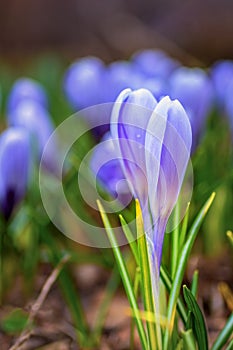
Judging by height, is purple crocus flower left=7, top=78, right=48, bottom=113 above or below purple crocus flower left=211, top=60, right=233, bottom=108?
above

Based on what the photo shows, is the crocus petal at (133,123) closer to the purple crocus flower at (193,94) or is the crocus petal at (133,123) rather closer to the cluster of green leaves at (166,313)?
the cluster of green leaves at (166,313)

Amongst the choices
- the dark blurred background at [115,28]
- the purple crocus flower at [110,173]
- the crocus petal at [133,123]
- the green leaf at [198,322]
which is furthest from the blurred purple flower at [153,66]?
the dark blurred background at [115,28]

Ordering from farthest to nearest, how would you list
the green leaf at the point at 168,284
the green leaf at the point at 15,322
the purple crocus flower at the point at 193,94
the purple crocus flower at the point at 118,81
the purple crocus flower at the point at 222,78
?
the purple crocus flower at the point at 222,78 < the purple crocus flower at the point at 118,81 < the purple crocus flower at the point at 193,94 < the green leaf at the point at 15,322 < the green leaf at the point at 168,284

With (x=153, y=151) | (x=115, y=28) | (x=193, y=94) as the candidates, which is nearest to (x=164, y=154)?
(x=153, y=151)

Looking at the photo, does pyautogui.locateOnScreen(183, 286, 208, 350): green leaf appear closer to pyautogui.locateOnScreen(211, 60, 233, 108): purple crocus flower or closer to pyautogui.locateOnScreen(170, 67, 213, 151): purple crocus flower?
pyautogui.locateOnScreen(170, 67, 213, 151): purple crocus flower

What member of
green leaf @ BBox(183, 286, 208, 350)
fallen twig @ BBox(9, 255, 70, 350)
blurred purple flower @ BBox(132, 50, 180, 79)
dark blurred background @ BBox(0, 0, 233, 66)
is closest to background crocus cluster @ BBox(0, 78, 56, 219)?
fallen twig @ BBox(9, 255, 70, 350)

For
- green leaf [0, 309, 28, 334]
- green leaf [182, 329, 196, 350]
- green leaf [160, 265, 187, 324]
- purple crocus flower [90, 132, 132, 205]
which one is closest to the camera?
green leaf [182, 329, 196, 350]

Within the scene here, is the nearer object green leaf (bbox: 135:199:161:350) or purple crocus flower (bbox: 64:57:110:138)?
green leaf (bbox: 135:199:161:350)
